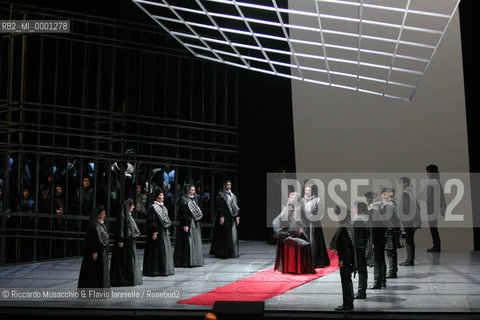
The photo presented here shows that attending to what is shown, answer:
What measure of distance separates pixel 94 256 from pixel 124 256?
2.57 ft

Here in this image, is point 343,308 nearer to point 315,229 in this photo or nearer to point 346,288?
point 346,288

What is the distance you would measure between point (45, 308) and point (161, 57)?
29.8 ft

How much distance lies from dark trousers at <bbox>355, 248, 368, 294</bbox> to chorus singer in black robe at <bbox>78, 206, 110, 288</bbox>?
3.26 meters

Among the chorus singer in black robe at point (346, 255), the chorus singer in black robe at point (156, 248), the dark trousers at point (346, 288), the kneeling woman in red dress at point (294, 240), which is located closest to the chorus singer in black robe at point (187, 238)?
the chorus singer in black robe at point (156, 248)

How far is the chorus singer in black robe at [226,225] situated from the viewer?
11.5m

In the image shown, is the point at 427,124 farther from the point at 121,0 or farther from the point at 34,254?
the point at 34,254

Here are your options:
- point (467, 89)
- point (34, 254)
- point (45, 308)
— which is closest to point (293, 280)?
point (45, 308)

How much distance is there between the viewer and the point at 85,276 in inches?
309

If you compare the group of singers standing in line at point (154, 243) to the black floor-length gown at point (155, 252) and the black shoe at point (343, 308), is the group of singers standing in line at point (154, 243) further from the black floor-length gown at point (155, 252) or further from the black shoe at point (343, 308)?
the black shoe at point (343, 308)

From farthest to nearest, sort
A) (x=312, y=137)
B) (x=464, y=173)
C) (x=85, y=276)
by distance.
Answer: (x=312, y=137) < (x=464, y=173) < (x=85, y=276)

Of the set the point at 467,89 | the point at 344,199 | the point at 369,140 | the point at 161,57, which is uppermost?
the point at 161,57

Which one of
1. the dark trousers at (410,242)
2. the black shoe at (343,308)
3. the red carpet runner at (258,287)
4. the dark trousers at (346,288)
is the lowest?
the black shoe at (343,308)

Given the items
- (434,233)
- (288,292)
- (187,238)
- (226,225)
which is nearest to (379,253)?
(288,292)

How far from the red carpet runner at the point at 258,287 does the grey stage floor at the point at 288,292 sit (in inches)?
6.9
